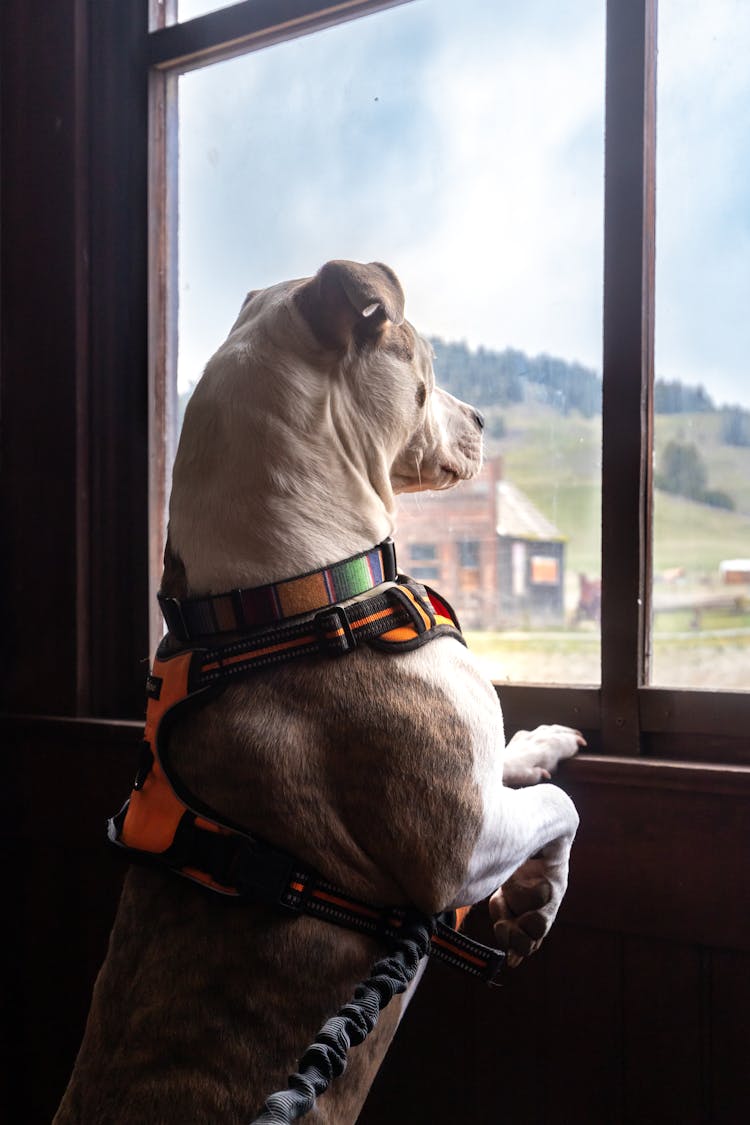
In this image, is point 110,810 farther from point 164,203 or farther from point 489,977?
point 164,203

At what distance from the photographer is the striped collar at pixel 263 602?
1020 mm

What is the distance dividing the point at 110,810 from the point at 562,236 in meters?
1.39

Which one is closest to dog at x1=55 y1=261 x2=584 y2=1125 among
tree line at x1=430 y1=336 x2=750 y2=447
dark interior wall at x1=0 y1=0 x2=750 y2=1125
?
tree line at x1=430 y1=336 x2=750 y2=447

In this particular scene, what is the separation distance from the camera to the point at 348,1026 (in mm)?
867

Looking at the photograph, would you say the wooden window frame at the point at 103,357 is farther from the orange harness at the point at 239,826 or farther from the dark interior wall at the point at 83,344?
the orange harness at the point at 239,826

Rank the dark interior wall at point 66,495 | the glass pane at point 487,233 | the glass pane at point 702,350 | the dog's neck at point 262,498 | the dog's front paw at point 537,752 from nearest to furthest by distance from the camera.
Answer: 1. the dog's neck at point 262,498
2. the dog's front paw at point 537,752
3. the glass pane at point 702,350
4. the glass pane at point 487,233
5. the dark interior wall at point 66,495

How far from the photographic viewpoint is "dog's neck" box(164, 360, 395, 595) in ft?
3.45

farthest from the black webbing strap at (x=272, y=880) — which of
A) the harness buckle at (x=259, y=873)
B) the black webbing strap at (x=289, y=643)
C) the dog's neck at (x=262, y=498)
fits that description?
the dog's neck at (x=262, y=498)

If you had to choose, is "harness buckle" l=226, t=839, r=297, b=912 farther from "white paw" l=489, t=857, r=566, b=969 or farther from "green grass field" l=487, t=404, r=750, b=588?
"green grass field" l=487, t=404, r=750, b=588

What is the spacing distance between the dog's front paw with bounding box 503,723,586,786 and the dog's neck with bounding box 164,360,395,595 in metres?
0.42

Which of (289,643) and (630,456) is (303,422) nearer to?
(289,643)

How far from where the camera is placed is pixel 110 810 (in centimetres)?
184

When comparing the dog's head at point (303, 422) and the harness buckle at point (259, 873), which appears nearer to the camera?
the harness buckle at point (259, 873)

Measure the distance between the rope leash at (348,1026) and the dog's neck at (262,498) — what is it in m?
0.43
